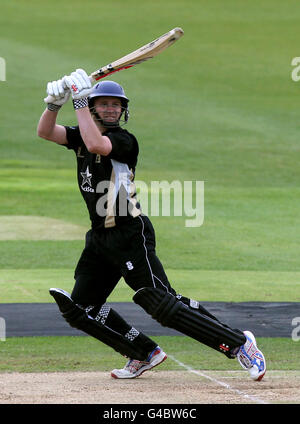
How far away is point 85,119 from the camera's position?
6344mm

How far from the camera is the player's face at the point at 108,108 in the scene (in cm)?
679

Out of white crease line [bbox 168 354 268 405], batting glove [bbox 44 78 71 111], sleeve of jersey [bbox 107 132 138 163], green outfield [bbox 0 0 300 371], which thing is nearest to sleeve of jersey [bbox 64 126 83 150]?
batting glove [bbox 44 78 71 111]

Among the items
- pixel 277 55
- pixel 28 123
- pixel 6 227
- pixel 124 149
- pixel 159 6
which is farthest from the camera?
pixel 159 6

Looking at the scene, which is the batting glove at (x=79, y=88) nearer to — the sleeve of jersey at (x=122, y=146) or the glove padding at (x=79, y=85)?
the glove padding at (x=79, y=85)

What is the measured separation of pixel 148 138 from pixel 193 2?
25.0 meters

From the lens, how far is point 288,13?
49.6 meters

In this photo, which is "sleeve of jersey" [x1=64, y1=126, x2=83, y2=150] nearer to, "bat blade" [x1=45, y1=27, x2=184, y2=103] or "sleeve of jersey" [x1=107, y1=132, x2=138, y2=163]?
"bat blade" [x1=45, y1=27, x2=184, y2=103]

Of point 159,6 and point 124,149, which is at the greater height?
point 159,6

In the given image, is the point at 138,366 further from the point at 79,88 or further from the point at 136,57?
the point at 136,57

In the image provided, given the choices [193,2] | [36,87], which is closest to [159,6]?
[193,2]

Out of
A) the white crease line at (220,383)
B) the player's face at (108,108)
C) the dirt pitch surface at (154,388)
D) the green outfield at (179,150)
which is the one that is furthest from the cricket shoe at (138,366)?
the player's face at (108,108)

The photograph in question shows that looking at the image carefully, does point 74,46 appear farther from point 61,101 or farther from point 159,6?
point 61,101

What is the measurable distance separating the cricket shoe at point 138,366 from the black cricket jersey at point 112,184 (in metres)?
1.20

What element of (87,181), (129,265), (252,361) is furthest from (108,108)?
(252,361)
